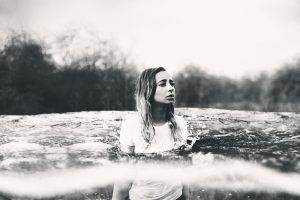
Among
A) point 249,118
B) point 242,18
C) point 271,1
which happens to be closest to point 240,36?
point 242,18

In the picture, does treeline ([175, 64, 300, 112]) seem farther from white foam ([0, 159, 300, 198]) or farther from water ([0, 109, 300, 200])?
white foam ([0, 159, 300, 198])

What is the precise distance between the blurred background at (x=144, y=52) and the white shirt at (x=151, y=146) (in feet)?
0.54

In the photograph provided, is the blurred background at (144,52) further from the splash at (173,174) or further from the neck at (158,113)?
the splash at (173,174)

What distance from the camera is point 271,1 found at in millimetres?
2207

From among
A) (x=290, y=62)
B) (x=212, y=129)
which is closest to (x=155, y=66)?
(x=212, y=129)

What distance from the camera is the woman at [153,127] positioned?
6.38 ft

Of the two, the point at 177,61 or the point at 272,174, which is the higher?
the point at 177,61

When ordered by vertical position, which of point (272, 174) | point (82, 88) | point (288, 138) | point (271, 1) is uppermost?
point (271, 1)

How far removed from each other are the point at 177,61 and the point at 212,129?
0.39 metres

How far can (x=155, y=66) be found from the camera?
7.12 feet

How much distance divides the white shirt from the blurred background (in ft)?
0.54

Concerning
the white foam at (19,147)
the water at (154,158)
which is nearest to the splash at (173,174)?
the water at (154,158)

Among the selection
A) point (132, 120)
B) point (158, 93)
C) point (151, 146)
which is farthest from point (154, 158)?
point (158, 93)

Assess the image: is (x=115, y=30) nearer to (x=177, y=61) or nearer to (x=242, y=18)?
(x=177, y=61)
